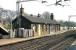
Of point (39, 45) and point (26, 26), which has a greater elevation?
point (26, 26)

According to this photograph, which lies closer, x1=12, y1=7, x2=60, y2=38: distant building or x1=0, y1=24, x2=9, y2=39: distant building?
x1=0, y1=24, x2=9, y2=39: distant building

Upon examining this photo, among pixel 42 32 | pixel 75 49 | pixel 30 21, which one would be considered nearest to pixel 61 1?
pixel 75 49

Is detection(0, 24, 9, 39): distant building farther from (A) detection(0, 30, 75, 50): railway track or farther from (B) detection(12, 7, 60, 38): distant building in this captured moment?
(A) detection(0, 30, 75, 50): railway track

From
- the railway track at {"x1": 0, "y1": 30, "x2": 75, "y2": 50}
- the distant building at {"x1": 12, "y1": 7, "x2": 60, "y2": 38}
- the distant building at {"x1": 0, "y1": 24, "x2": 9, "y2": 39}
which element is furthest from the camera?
the distant building at {"x1": 12, "y1": 7, "x2": 60, "y2": 38}

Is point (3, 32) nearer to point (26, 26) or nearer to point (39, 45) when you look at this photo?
point (26, 26)

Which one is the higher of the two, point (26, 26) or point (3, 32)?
point (26, 26)

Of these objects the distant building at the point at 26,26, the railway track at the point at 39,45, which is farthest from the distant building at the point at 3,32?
the railway track at the point at 39,45

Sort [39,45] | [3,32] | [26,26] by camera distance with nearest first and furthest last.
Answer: [39,45] < [3,32] < [26,26]

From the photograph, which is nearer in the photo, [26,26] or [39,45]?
[39,45]

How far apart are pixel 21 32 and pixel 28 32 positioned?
2335 mm

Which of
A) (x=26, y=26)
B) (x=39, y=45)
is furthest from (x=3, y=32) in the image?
(x=39, y=45)

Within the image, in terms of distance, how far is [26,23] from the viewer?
63.0 m

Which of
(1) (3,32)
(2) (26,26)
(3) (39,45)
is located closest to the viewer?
(3) (39,45)

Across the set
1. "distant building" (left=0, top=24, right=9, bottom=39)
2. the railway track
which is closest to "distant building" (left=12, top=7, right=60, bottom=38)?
"distant building" (left=0, top=24, right=9, bottom=39)
